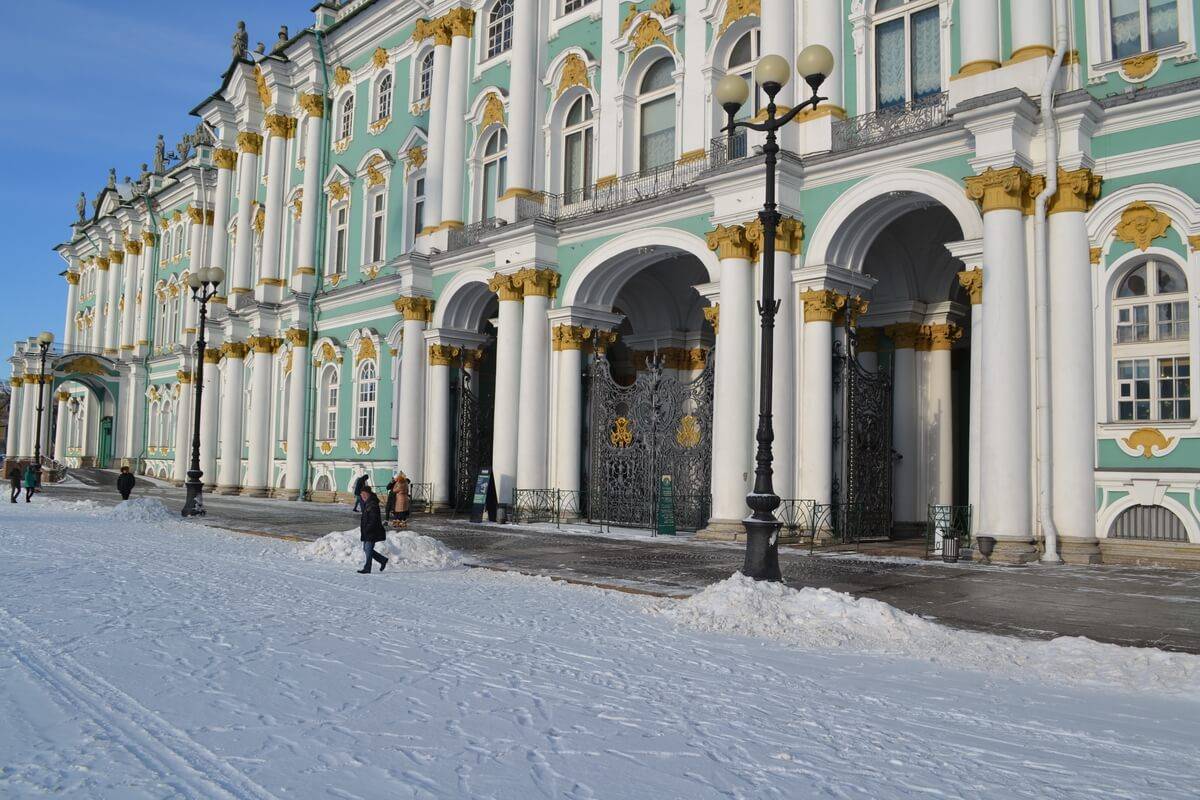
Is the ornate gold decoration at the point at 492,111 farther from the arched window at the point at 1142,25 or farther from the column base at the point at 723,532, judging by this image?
the arched window at the point at 1142,25

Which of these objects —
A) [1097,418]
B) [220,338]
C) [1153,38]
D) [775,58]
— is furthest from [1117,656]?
[220,338]

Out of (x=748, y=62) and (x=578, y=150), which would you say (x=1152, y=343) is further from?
(x=578, y=150)

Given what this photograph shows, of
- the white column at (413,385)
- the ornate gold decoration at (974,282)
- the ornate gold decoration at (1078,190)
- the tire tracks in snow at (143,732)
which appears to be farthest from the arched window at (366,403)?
the tire tracks in snow at (143,732)

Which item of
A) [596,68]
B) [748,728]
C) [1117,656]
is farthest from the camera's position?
[596,68]

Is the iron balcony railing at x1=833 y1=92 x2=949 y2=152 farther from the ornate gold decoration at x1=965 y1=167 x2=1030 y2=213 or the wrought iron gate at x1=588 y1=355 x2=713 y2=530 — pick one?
the wrought iron gate at x1=588 y1=355 x2=713 y2=530

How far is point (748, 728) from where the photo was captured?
19.2ft

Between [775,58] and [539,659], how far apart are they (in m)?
7.43

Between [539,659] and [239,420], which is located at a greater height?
[239,420]

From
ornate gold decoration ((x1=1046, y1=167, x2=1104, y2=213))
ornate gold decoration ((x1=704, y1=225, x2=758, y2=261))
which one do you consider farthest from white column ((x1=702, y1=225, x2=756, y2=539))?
ornate gold decoration ((x1=1046, y1=167, x2=1104, y2=213))

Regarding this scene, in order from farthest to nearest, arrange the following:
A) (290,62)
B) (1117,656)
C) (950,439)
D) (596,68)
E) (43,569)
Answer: (290,62), (596,68), (950,439), (43,569), (1117,656)

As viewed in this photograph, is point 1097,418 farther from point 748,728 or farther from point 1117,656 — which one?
point 748,728

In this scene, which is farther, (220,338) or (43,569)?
(220,338)

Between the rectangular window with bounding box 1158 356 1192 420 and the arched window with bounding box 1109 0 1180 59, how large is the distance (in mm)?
4926

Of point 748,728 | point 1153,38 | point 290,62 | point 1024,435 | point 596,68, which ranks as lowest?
point 748,728
